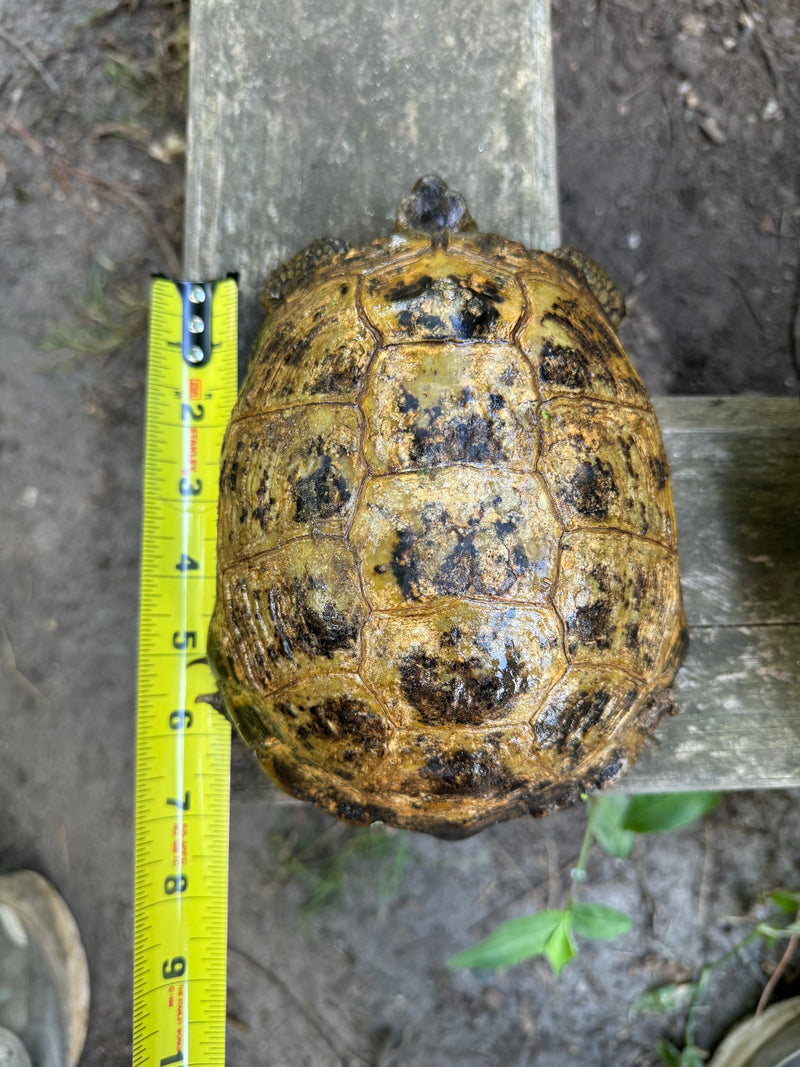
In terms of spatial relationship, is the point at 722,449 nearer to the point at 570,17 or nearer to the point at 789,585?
the point at 789,585

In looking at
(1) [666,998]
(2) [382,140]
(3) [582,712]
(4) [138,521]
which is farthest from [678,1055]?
(2) [382,140]

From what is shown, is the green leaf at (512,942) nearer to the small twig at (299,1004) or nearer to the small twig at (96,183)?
the small twig at (299,1004)

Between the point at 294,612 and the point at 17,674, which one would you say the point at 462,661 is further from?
the point at 17,674

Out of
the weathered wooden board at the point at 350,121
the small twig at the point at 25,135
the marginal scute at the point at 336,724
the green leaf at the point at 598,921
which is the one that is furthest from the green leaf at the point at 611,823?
the small twig at the point at 25,135

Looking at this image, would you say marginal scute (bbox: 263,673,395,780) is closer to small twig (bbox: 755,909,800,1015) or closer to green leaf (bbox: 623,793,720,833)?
green leaf (bbox: 623,793,720,833)

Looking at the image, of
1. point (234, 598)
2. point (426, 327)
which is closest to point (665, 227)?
point (426, 327)
